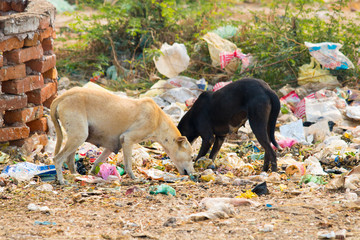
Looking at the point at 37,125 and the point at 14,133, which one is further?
the point at 37,125

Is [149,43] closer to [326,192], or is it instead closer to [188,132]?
[188,132]

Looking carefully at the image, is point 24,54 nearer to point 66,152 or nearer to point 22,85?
point 22,85

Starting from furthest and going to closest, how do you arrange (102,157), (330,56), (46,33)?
(330,56)
(46,33)
(102,157)

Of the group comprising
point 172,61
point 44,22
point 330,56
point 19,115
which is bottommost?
point 172,61

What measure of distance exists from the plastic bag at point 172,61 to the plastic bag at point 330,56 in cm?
230

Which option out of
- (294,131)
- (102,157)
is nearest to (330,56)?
(294,131)

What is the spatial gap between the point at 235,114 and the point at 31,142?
257 centimetres

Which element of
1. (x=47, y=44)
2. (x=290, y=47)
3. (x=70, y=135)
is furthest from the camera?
(x=290, y=47)

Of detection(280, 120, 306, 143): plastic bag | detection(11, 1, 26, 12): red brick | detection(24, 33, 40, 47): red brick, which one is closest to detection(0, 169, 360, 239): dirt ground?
detection(24, 33, 40, 47): red brick

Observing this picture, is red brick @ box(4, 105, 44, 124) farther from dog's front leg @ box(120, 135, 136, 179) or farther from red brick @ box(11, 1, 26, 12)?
red brick @ box(11, 1, 26, 12)

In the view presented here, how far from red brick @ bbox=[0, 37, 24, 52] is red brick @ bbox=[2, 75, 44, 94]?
15.8 inches

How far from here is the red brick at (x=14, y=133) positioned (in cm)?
618

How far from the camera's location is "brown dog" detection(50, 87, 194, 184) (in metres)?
5.21

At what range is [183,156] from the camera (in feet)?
19.5
